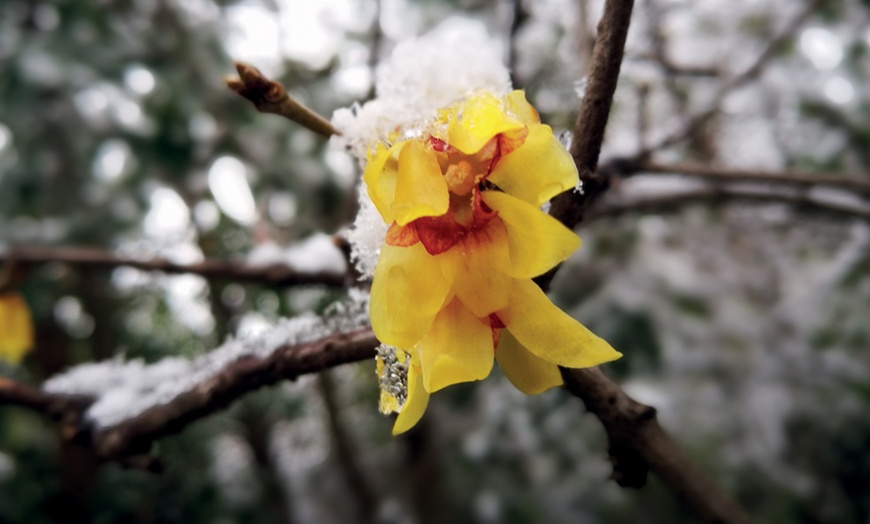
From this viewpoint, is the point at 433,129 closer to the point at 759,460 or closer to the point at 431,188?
the point at 431,188

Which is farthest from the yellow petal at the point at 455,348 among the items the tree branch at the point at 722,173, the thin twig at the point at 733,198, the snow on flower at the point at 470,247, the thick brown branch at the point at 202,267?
the thin twig at the point at 733,198

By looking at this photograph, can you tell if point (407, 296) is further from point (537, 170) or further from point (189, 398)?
point (189, 398)

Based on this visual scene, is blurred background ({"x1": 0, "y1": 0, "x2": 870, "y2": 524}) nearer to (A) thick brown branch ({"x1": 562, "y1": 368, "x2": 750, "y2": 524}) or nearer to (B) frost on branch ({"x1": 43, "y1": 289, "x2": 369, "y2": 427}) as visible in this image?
(B) frost on branch ({"x1": 43, "y1": 289, "x2": 369, "y2": 427})

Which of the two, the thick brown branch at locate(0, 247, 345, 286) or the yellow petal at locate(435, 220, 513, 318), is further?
the thick brown branch at locate(0, 247, 345, 286)

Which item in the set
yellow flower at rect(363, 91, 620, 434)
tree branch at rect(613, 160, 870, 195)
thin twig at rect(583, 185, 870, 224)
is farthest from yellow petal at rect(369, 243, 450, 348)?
thin twig at rect(583, 185, 870, 224)

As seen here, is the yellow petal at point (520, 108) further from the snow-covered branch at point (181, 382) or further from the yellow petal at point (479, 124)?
the snow-covered branch at point (181, 382)

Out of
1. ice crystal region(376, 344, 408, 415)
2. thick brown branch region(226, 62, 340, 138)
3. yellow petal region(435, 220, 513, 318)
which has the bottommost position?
ice crystal region(376, 344, 408, 415)

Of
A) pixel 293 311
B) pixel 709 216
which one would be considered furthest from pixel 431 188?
pixel 709 216
